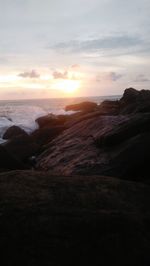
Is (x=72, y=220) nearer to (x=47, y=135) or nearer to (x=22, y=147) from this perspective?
(x=22, y=147)

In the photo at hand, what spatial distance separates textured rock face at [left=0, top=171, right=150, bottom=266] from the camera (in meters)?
3.13

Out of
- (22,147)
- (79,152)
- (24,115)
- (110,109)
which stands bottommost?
(22,147)

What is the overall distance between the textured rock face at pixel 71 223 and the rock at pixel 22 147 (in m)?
6.19

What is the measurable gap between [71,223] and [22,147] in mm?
7414

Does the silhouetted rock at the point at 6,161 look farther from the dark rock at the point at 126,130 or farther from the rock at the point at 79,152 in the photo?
the dark rock at the point at 126,130

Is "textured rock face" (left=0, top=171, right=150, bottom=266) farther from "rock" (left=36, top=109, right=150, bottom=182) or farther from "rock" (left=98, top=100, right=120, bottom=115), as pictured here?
"rock" (left=98, top=100, right=120, bottom=115)

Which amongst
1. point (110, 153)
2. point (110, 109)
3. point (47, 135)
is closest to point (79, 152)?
point (110, 153)

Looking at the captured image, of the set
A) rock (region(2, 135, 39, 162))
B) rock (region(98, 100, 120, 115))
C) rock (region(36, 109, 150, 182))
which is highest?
rock (region(98, 100, 120, 115))

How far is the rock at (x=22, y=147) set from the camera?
10.3 m

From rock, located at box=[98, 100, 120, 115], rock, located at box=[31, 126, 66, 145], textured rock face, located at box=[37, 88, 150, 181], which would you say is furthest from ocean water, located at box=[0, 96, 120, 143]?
textured rock face, located at box=[37, 88, 150, 181]

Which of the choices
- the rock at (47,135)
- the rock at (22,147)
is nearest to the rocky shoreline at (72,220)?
the rock at (22,147)

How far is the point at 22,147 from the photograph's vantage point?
1066 centimetres

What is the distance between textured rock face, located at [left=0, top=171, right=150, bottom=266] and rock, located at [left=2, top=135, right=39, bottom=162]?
244 inches

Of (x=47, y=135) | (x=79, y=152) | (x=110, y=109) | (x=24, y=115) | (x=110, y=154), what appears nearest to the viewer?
(x=110, y=154)
